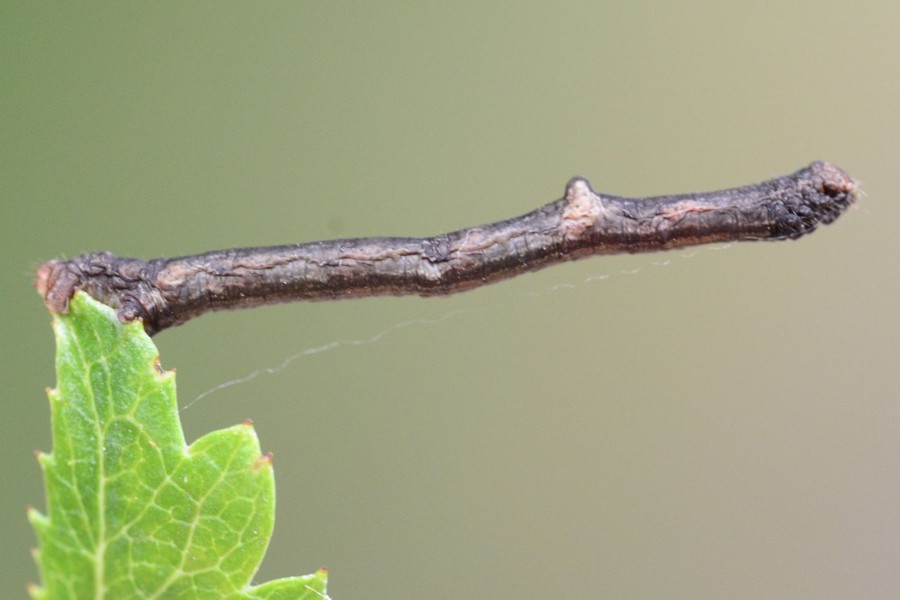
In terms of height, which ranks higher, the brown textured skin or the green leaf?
the brown textured skin

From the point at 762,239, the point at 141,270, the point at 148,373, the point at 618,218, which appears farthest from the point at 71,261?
the point at 762,239

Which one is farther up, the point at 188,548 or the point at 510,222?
the point at 510,222

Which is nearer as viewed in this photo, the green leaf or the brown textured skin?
the green leaf

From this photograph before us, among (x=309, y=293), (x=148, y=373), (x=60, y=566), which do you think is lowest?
(x=60, y=566)

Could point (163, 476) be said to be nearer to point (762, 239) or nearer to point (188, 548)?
point (188, 548)
